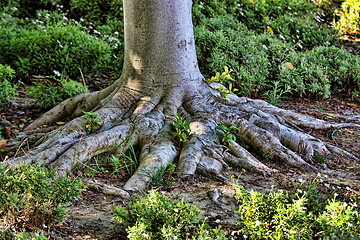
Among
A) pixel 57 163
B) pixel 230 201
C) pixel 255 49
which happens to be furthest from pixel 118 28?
pixel 230 201

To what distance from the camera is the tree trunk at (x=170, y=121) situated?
4.50m

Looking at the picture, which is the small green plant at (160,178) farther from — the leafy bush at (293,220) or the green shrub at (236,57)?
the green shrub at (236,57)

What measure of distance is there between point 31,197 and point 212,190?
1663mm

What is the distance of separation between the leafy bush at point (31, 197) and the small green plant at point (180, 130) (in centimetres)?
176

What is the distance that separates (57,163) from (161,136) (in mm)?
1140

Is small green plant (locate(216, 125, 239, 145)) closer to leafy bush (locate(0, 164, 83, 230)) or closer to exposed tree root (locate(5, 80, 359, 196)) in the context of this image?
exposed tree root (locate(5, 80, 359, 196))

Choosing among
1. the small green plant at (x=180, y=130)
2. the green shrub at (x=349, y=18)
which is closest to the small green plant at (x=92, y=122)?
the small green plant at (x=180, y=130)

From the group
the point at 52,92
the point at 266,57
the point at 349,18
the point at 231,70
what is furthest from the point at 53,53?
the point at 349,18

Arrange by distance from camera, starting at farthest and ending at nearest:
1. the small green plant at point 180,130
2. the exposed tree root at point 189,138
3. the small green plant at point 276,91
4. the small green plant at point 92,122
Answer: the small green plant at point 276,91
the small green plant at point 92,122
the small green plant at point 180,130
the exposed tree root at point 189,138

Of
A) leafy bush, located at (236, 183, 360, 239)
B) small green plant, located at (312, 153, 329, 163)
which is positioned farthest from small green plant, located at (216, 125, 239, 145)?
leafy bush, located at (236, 183, 360, 239)

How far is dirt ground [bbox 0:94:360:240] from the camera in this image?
3275mm

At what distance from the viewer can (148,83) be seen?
17.3 ft

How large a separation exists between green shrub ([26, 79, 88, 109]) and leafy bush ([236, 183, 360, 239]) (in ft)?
13.2

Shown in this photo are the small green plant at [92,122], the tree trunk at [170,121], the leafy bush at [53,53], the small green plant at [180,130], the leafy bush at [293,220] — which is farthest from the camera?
the leafy bush at [53,53]
